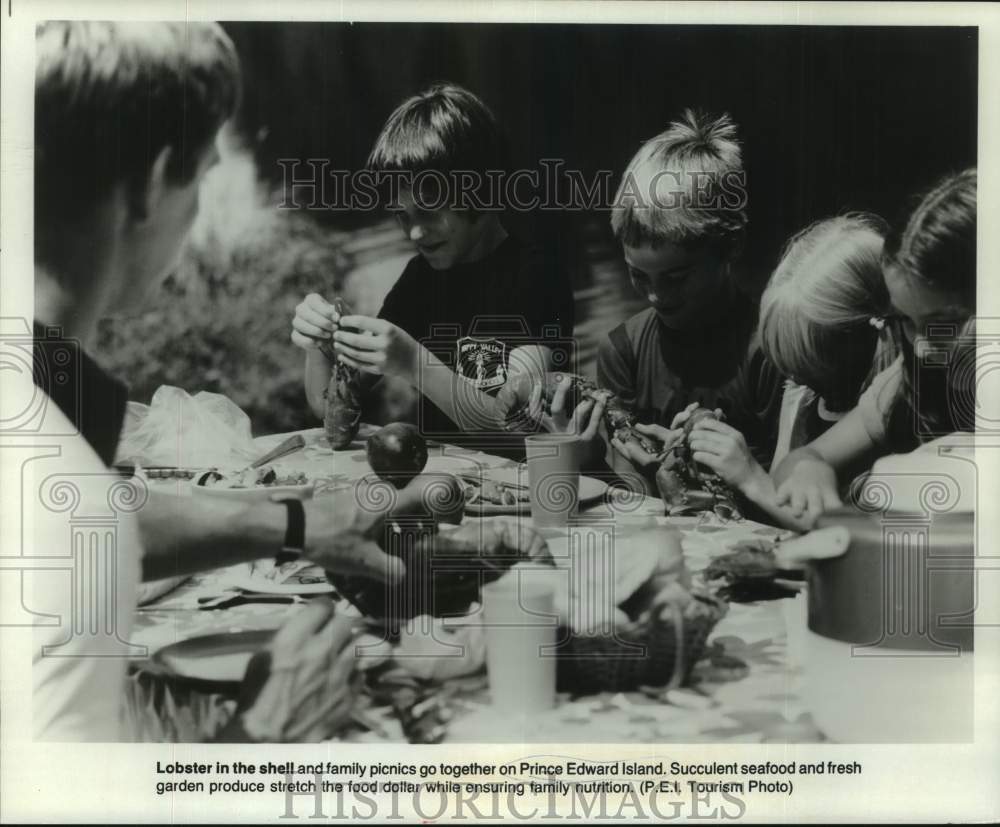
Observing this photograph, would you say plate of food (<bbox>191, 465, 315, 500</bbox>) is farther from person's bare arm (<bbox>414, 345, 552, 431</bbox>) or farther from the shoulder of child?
the shoulder of child

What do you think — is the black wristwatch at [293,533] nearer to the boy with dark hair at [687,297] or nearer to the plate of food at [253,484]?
the plate of food at [253,484]

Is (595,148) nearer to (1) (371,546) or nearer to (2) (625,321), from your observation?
(2) (625,321)

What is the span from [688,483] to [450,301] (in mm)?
1281

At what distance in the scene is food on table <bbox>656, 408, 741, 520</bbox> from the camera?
397 cm

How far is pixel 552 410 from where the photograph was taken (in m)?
3.95

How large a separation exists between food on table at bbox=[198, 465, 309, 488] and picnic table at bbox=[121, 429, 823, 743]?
3cm

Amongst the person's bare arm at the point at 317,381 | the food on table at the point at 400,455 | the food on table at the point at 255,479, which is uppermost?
the person's bare arm at the point at 317,381

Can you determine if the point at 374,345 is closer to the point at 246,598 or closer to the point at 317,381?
the point at 317,381

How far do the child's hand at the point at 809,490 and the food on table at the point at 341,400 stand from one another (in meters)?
1.84

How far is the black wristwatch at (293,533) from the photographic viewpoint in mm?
3945

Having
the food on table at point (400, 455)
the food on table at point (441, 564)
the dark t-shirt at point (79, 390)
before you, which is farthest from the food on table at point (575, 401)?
the dark t-shirt at point (79, 390)

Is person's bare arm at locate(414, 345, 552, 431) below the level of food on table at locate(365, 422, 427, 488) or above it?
above

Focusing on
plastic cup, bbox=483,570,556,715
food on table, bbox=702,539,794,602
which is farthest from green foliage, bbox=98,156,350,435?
food on table, bbox=702,539,794,602

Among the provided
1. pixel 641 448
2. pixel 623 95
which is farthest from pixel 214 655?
pixel 623 95
